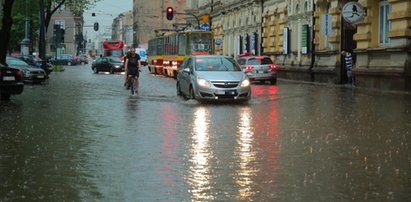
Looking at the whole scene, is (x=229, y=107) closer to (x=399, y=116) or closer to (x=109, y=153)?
(x=399, y=116)

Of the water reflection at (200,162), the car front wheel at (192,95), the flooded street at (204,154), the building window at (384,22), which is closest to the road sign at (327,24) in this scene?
the building window at (384,22)

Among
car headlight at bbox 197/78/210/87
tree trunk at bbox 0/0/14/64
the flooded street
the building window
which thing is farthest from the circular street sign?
tree trunk at bbox 0/0/14/64

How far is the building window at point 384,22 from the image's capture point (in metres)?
28.9

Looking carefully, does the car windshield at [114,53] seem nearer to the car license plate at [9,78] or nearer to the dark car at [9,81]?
the dark car at [9,81]

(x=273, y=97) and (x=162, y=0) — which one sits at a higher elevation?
(x=162, y=0)

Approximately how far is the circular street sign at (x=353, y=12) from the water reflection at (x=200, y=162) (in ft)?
50.8

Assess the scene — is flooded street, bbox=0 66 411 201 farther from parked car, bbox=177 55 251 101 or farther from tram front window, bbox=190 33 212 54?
tram front window, bbox=190 33 212 54

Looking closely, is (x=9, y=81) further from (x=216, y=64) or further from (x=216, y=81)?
(x=216, y=64)

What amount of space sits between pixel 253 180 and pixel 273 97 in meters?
16.6

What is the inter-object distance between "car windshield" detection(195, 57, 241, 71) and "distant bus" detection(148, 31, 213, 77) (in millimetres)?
21466

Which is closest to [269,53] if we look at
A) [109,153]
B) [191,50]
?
[191,50]

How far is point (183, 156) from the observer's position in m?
10.1

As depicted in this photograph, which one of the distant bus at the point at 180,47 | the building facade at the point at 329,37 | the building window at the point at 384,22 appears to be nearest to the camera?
the building facade at the point at 329,37

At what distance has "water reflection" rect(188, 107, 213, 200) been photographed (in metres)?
7.55
